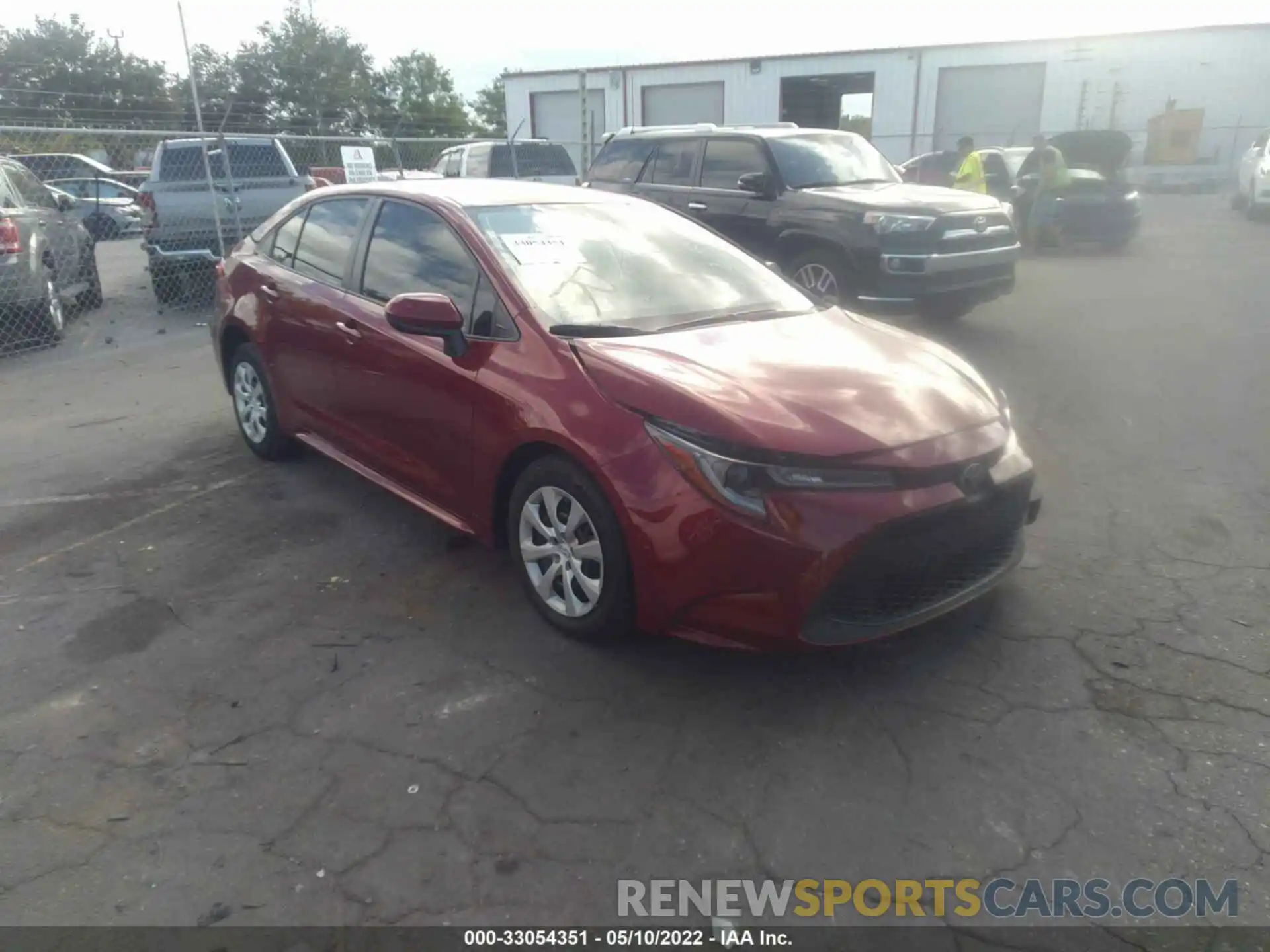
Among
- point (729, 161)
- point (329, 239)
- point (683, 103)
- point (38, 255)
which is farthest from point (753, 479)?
point (683, 103)

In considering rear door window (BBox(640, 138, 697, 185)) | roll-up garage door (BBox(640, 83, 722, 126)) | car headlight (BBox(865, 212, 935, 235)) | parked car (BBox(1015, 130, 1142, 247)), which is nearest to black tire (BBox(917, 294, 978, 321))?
car headlight (BBox(865, 212, 935, 235))

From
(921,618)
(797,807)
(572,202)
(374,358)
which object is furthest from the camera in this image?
(572,202)

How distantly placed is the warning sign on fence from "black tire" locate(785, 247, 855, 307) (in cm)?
569

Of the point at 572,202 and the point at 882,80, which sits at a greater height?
the point at 882,80

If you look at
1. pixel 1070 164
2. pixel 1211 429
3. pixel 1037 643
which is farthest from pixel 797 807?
pixel 1070 164

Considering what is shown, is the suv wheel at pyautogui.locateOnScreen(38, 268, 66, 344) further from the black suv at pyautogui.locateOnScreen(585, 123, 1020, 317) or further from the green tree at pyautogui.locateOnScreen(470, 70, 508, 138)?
the green tree at pyautogui.locateOnScreen(470, 70, 508, 138)

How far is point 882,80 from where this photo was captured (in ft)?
94.0

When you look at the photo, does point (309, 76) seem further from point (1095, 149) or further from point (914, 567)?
point (914, 567)

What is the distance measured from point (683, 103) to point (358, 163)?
21303mm

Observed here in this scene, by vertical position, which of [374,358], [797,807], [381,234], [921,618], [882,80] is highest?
[882,80]

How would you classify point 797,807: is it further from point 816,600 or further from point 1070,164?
point 1070,164

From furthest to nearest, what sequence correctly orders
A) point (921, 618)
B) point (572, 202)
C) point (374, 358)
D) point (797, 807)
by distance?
point (572, 202), point (374, 358), point (921, 618), point (797, 807)

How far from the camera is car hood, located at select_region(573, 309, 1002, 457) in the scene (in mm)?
3146

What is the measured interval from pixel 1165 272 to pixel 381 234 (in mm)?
11309
